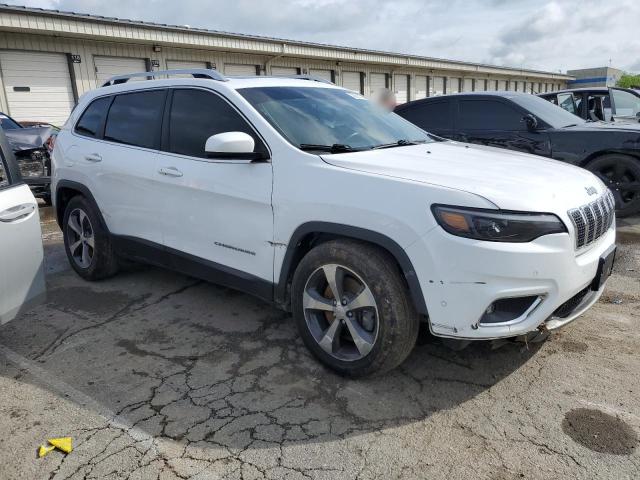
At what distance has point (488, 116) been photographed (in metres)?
7.18

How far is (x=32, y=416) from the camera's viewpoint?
2.75m

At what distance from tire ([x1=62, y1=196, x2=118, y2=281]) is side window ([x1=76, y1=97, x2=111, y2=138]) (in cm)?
62

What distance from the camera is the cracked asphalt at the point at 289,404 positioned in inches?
92.0

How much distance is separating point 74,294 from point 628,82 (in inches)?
3387

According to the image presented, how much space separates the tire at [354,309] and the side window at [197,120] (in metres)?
1.06

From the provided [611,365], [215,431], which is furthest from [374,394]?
[611,365]

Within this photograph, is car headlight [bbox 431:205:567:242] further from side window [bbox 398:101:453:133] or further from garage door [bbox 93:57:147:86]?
garage door [bbox 93:57:147:86]

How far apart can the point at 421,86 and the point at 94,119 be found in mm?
27149

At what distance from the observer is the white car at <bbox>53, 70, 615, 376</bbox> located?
8.14 ft

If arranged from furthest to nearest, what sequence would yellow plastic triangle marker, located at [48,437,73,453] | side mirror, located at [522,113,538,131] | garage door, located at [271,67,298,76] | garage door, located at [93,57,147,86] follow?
garage door, located at [271,67,298,76], garage door, located at [93,57,147,86], side mirror, located at [522,113,538,131], yellow plastic triangle marker, located at [48,437,73,453]

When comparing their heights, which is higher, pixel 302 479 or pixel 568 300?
pixel 568 300

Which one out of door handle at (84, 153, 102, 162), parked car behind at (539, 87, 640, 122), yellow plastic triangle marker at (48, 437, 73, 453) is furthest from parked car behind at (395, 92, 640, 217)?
yellow plastic triangle marker at (48, 437, 73, 453)

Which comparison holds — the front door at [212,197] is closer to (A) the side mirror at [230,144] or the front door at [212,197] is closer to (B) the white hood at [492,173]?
(A) the side mirror at [230,144]

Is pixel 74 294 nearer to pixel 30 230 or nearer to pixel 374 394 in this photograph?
pixel 30 230
